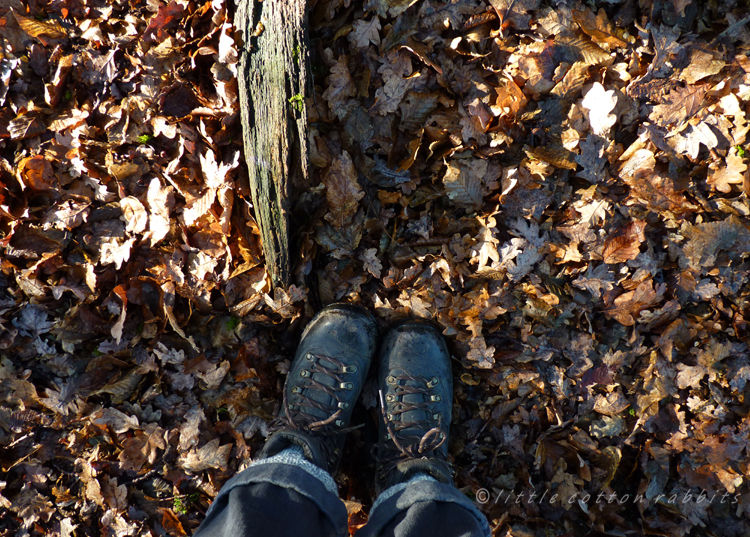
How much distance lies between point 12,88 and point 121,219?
1004 mm

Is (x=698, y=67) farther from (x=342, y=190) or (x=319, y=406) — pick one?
(x=319, y=406)

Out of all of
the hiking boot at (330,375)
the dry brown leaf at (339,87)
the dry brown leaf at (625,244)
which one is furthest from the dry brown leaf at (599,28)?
the hiking boot at (330,375)

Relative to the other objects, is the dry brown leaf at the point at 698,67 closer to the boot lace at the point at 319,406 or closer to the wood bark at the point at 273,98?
the wood bark at the point at 273,98

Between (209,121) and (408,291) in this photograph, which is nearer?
(209,121)

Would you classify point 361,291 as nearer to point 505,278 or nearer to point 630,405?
point 505,278

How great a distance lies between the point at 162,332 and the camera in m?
2.41

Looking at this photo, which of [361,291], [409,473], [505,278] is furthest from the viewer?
[361,291]

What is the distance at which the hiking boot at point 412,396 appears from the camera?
232 centimetres

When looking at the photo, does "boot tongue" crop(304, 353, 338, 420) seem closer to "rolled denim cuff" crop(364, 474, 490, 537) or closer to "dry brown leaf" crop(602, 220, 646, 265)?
"rolled denim cuff" crop(364, 474, 490, 537)

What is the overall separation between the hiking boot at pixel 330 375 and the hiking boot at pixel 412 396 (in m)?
0.18

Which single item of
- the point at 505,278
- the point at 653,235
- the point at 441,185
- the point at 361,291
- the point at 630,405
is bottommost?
the point at 630,405

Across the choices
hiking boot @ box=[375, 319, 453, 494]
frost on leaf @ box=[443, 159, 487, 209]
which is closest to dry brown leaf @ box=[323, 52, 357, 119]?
frost on leaf @ box=[443, 159, 487, 209]

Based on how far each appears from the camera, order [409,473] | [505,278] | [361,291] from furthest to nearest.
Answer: [361,291]
[505,278]
[409,473]

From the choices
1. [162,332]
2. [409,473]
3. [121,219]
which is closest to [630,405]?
[409,473]
